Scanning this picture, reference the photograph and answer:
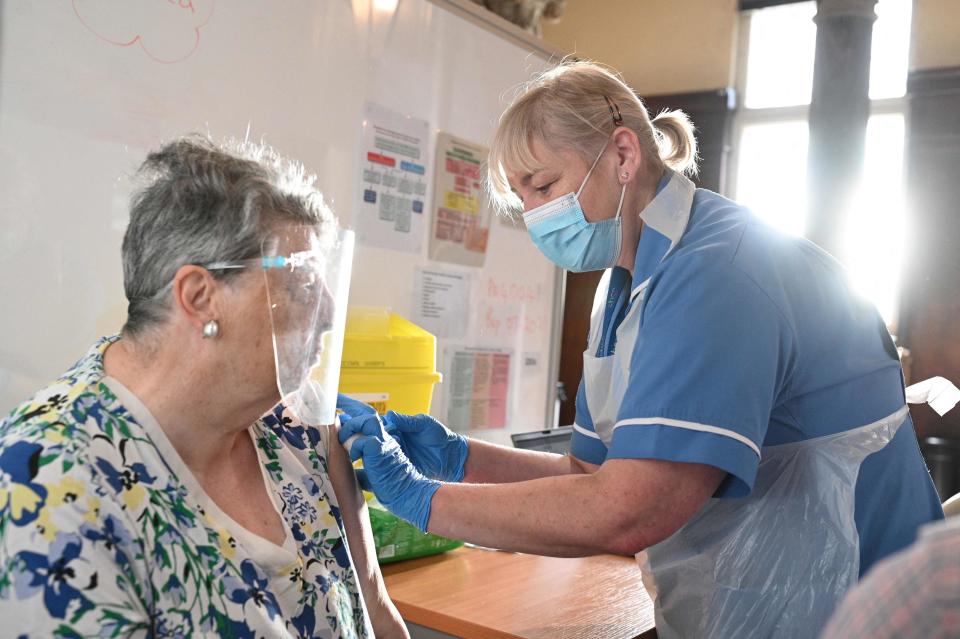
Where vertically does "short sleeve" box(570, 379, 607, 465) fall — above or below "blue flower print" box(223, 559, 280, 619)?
above

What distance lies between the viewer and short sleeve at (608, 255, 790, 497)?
4.31 ft

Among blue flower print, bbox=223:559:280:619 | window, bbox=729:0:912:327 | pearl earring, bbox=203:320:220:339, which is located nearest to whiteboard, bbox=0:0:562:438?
pearl earring, bbox=203:320:220:339

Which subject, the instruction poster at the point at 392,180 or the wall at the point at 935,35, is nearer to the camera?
the instruction poster at the point at 392,180

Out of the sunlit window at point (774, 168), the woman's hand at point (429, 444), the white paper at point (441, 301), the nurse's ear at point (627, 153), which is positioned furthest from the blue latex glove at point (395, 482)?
the sunlit window at point (774, 168)

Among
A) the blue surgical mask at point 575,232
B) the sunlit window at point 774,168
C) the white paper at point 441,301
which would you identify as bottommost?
the white paper at point 441,301

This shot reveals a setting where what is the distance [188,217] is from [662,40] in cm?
463

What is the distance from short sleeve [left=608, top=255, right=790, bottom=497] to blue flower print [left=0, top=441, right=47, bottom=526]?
31.2 inches

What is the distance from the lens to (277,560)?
1.26 metres

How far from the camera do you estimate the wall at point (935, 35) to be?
454 centimetres

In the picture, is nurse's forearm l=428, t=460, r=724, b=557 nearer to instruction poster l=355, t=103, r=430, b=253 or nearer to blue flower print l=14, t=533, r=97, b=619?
blue flower print l=14, t=533, r=97, b=619

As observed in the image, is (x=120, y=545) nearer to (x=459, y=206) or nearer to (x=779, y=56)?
(x=459, y=206)

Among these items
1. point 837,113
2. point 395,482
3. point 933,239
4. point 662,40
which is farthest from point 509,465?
point 662,40

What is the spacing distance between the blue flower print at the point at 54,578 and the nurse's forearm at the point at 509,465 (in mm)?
955

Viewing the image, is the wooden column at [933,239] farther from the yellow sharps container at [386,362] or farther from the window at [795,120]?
the yellow sharps container at [386,362]
